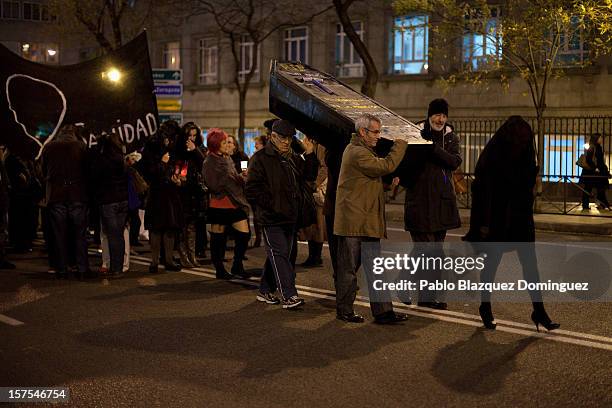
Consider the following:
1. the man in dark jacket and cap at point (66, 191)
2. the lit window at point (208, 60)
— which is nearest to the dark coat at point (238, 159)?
the man in dark jacket and cap at point (66, 191)

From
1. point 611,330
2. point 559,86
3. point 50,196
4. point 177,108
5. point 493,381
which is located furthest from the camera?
point 559,86

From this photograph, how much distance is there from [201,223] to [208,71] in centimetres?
2656

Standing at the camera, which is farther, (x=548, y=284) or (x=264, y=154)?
(x=548, y=284)

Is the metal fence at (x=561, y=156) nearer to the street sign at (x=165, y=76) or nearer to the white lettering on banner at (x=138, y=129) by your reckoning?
the street sign at (x=165, y=76)

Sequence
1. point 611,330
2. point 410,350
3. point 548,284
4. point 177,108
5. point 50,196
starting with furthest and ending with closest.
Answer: point 177,108 → point 50,196 → point 548,284 → point 611,330 → point 410,350

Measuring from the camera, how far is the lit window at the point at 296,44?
35031 mm

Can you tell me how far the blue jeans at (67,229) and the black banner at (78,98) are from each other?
1.58m

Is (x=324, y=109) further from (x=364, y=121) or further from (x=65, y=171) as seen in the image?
(x=65, y=171)

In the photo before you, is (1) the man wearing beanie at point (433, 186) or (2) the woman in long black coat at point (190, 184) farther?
(2) the woman in long black coat at point (190, 184)

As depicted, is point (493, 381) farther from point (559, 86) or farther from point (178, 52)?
point (178, 52)

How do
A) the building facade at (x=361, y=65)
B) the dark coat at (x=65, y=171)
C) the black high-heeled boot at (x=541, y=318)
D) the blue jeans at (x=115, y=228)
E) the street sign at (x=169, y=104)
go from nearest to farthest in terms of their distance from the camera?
the black high-heeled boot at (x=541, y=318) → the dark coat at (x=65, y=171) → the blue jeans at (x=115, y=228) → the street sign at (x=169, y=104) → the building facade at (x=361, y=65)

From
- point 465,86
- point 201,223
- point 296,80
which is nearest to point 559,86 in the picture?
point 465,86

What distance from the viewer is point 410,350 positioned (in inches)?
304

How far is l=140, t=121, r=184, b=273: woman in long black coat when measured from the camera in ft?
40.1
